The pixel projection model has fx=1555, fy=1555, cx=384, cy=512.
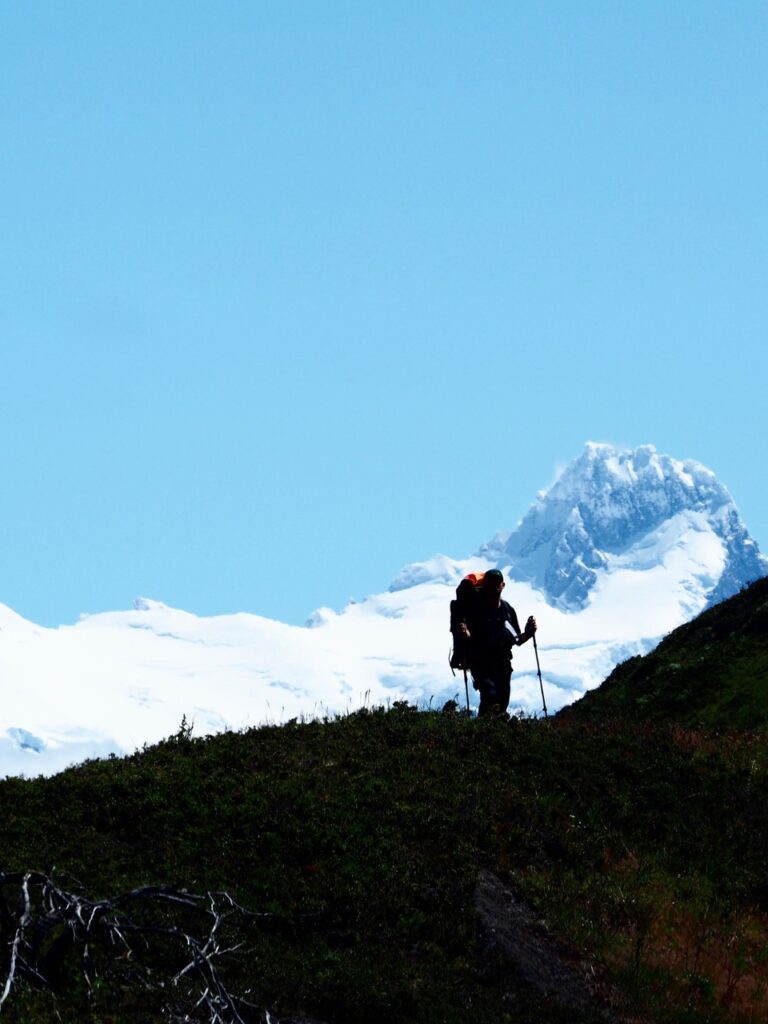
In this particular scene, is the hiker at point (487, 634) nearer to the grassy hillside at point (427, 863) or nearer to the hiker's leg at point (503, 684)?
the hiker's leg at point (503, 684)

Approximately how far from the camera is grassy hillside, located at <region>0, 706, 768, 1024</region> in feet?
61.9

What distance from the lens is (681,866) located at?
24.3 metres

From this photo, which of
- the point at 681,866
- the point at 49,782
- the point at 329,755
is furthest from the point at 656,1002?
the point at 49,782

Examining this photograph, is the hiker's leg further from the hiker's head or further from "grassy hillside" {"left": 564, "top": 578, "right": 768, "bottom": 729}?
"grassy hillside" {"left": 564, "top": 578, "right": 768, "bottom": 729}

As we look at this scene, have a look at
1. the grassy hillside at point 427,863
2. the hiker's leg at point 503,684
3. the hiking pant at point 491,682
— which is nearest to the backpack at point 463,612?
the hiking pant at point 491,682

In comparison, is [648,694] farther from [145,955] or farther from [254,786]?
[145,955]

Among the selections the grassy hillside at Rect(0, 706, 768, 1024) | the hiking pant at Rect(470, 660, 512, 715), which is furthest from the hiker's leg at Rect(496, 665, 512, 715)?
the grassy hillside at Rect(0, 706, 768, 1024)

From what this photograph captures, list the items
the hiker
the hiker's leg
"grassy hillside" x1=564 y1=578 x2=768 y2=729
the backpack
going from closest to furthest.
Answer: the hiker < the backpack < the hiker's leg < "grassy hillside" x1=564 y1=578 x2=768 y2=729

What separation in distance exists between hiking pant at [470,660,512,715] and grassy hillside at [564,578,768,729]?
366 centimetres

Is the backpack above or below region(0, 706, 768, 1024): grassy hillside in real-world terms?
above

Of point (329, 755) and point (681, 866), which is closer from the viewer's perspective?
point (681, 866)

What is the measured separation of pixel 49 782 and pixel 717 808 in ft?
36.3

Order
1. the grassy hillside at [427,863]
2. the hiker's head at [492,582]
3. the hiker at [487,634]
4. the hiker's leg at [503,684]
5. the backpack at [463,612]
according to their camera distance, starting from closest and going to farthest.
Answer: the grassy hillside at [427,863], the hiker at [487,634], the backpack at [463,612], the hiker's head at [492,582], the hiker's leg at [503,684]

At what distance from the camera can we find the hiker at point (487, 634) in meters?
30.6
